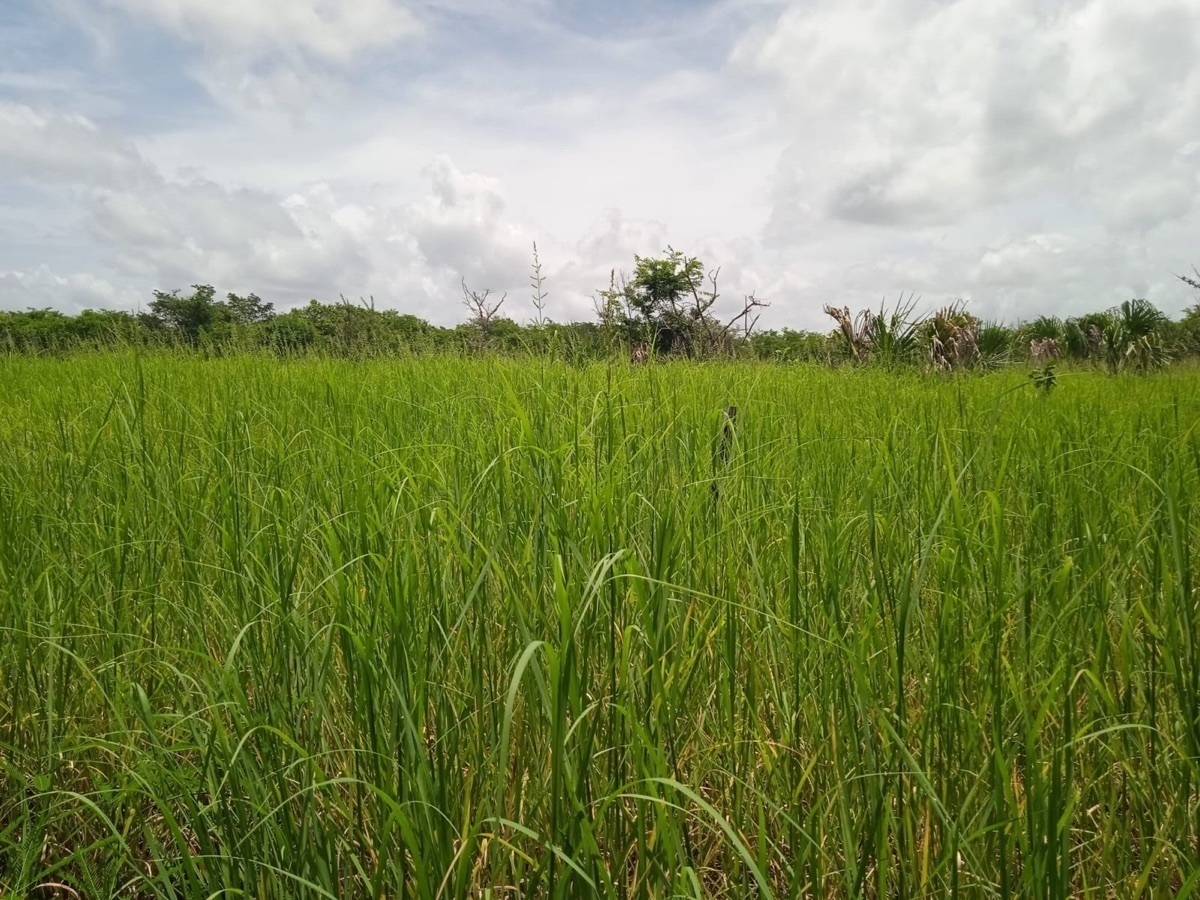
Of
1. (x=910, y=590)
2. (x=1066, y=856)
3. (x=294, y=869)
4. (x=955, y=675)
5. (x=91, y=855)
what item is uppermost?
(x=910, y=590)

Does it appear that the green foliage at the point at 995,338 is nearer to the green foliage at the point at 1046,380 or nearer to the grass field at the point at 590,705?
the green foliage at the point at 1046,380

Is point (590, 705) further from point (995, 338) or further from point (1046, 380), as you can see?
point (995, 338)

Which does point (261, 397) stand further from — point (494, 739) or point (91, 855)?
point (494, 739)

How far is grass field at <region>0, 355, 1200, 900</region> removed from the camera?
95cm

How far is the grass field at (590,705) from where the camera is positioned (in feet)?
3.11

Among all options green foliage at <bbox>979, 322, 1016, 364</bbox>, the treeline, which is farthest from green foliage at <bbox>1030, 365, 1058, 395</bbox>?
green foliage at <bbox>979, 322, 1016, 364</bbox>

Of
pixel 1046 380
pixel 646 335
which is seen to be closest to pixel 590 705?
pixel 646 335

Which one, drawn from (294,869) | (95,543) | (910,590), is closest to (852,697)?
(910,590)

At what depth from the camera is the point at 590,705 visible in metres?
1.01

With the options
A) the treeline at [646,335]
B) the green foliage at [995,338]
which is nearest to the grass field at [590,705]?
the treeline at [646,335]

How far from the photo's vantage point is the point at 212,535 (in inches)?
76.1

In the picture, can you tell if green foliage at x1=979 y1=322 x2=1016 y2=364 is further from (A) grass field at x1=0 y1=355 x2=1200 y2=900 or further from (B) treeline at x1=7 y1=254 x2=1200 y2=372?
(A) grass field at x1=0 y1=355 x2=1200 y2=900

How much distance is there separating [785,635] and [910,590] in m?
0.54

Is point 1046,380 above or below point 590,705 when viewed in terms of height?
above
